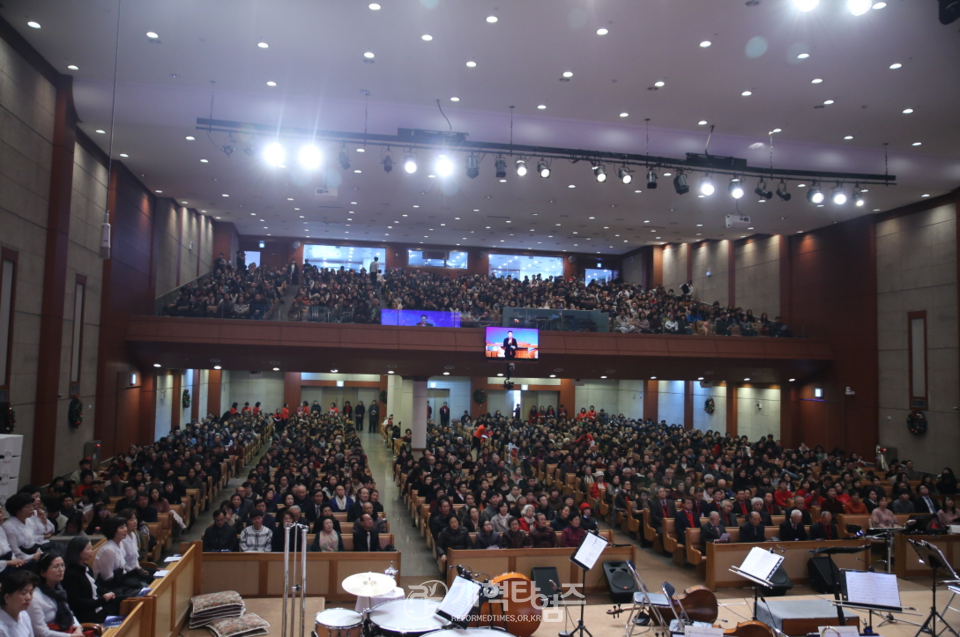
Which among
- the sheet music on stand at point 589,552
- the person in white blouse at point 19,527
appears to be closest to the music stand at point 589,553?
the sheet music on stand at point 589,552

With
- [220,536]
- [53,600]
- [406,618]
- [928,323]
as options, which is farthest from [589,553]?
[928,323]

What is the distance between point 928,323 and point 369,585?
16831mm

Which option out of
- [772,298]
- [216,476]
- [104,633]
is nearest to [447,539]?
[104,633]

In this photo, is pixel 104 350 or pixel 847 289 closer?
pixel 104 350

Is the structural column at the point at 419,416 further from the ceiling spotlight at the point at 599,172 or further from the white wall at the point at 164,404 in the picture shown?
the ceiling spotlight at the point at 599,172

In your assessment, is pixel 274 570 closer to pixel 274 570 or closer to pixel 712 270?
pixel 274 570

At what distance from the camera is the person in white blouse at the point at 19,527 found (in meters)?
5.98

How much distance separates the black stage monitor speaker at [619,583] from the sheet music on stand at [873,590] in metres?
2.81

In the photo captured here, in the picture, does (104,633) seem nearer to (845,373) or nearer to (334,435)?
(334,435)

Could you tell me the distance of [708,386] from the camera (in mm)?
23984

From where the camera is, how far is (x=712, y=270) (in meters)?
24.4

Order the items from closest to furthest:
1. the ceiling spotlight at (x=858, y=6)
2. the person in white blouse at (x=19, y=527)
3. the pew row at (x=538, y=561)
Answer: the person in white blouse at (x=19, y=527)
the ceiling spotlight at (x=858, y=6)
the pew row at (x=538, y=561)

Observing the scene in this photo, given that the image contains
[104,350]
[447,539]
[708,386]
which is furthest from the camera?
[708,386]

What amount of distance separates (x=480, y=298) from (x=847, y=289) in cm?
1111
